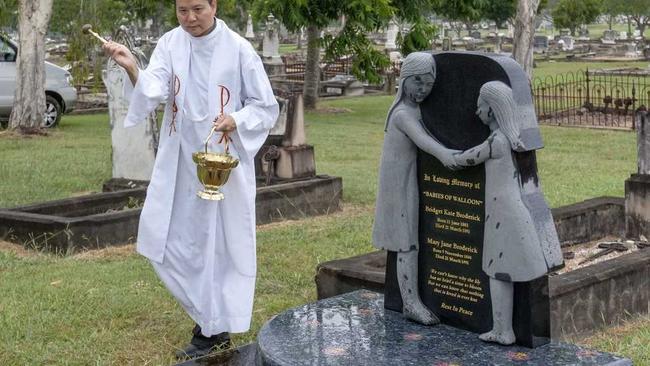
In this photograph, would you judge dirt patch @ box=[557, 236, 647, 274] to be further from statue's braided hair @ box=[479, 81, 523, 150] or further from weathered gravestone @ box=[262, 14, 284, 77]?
→ weathered gravestone @ box=[262, 14, 284, 77]

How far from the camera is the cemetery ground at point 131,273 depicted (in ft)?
21.2

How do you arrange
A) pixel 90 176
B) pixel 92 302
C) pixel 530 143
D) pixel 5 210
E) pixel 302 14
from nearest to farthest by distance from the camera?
pixel 530 143, pixel 92 302, pixel 5 210, pixel 90 176, pixel 302 14

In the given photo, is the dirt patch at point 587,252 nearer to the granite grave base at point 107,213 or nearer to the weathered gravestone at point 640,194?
the weathered gravestone at point 640,194

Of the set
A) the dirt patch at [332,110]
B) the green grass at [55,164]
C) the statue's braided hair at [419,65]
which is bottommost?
the dirt patch at [332,110]

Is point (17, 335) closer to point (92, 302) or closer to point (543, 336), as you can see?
point (92, 302)

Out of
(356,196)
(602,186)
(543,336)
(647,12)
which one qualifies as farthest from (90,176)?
(647,12)

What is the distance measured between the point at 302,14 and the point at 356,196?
918 cm

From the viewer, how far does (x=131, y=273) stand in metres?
8.16

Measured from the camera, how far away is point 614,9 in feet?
184

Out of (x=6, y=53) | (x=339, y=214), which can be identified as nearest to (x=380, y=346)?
(x=339, y=214)

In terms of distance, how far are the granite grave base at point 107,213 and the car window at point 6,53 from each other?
837 cm

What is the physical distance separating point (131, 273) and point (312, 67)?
15093mm

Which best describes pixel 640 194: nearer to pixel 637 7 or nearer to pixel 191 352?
pixel 191 352

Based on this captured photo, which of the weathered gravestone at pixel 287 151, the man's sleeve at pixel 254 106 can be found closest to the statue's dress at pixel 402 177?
the man's sleeve at pixel 254 106
